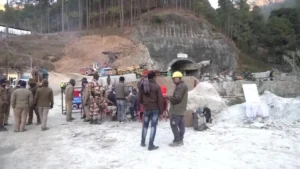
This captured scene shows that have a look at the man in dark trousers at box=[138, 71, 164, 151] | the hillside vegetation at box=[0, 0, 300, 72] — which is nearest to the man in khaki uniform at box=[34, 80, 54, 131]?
the man in dark trousers at box=[138, 71, 164, 151]

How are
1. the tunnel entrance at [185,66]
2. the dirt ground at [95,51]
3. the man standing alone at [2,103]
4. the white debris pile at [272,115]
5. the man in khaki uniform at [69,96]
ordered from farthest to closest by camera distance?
the tunnel entrance at [185,66]
the dirt ground at [95,51]
the man in khaki uniform at [69,96]
the man standing alone at [2,103]
the white debris pile at [272,115]

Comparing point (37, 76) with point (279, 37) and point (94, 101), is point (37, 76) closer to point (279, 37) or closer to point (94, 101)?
point (94, 101)

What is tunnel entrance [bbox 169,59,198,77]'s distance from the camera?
141 feet

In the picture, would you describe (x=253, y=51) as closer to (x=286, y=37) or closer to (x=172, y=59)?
(x=286, y=37)

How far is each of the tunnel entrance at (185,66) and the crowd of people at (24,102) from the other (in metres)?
33.6

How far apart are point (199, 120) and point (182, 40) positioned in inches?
1508

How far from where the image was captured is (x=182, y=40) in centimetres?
4662

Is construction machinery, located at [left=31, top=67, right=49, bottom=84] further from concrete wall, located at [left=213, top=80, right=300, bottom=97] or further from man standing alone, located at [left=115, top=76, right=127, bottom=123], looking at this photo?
concrete wall, located at [left=213, top=80, right=300, bottom=97]

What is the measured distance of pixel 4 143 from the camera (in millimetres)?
7863

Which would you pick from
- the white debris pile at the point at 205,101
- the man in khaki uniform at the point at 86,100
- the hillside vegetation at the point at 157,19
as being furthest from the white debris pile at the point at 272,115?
the hillside vegetation at the point at 157,19

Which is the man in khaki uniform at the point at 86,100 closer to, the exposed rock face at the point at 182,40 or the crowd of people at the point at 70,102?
the crowd of people at the point at 70,102

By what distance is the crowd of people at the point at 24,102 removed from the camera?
8961 mm

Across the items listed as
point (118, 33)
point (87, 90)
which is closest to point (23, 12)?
point (118, 33)

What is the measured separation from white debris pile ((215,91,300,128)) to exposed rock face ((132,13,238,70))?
3184 centimetres
